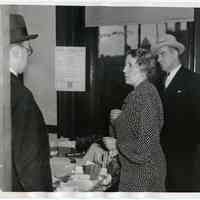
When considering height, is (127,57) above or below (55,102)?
above

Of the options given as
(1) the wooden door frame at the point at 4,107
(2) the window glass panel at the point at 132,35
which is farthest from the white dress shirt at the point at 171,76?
(1) the wooden door frame at the point at 4,107

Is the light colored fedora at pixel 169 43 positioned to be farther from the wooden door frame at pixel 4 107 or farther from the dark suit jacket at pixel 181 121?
the wooden door frame at pixel 4 107

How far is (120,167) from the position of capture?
0.78 meters

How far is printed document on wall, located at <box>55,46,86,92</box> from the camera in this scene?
30.2 inches

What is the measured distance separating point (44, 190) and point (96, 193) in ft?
0.42

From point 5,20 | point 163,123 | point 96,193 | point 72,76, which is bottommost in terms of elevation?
point 96,193

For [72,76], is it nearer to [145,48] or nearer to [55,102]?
→ [55,102]

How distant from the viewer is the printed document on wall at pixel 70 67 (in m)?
0.77

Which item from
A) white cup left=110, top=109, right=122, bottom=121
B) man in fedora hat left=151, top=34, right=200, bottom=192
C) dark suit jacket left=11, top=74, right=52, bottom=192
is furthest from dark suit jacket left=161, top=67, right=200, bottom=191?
dark suit jacket left=11, top=74, right=52, bottom=192

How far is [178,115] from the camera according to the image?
77 cm

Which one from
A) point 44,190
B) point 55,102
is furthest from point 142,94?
point 44,190

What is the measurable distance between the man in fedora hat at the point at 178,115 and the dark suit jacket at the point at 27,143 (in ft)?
0.96

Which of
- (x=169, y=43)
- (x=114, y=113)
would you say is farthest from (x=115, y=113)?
(x=169, y=43)

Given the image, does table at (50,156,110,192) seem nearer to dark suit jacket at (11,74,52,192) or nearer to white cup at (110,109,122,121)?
dark suit jacket at (11,74,52,192)
